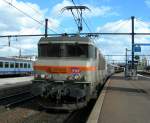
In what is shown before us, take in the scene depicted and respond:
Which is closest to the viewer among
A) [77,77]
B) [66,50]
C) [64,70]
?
[77,77]

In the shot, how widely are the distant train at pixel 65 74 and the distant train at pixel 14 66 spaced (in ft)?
120

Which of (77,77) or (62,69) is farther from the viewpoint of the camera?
(62,69)

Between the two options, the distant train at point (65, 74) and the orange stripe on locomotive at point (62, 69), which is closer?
the distant train at point (65, 74)

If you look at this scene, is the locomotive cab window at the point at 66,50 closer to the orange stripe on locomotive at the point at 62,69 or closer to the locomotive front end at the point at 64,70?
the locomotive front end at the point at 64,70

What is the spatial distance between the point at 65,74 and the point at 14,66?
141ft

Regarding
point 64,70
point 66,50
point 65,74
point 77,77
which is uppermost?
point 66,50

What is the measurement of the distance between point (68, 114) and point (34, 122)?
7.62 feet

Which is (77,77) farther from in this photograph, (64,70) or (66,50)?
(66,50)

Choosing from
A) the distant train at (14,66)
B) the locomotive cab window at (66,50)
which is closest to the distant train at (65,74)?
the locomotive cab window at (66,50)

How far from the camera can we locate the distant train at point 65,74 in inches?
607

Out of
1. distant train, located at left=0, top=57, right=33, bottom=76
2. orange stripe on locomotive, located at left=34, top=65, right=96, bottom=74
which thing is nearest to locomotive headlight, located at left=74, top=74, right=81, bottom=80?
orange stripe on locomotive, located at left=34, top=65, right=96, bottom=74

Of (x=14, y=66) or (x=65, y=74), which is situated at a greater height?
(x=14, y=66)

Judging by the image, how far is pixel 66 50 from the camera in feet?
54.1

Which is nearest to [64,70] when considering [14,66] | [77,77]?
[77,77]
